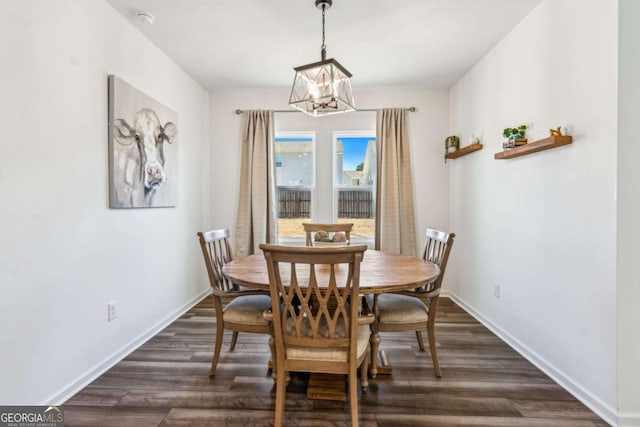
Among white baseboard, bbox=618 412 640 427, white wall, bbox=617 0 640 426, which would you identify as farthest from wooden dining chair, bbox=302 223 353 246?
white baseboard, bbox=618 412 640 427

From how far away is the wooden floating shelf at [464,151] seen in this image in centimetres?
307

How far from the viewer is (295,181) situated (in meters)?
4.06

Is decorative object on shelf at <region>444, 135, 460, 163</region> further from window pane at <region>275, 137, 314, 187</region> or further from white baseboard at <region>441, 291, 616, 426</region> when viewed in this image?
white baseboard at <region>441, 291, 616, 426</region>

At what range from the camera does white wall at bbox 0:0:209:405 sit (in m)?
1.55

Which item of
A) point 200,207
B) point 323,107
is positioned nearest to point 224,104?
point 200,207

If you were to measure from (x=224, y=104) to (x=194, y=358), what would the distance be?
2943mm

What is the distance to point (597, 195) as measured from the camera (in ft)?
5.62

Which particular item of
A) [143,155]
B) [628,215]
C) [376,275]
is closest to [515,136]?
[628,215]

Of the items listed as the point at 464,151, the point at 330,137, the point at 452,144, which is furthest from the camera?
the point at 330,137

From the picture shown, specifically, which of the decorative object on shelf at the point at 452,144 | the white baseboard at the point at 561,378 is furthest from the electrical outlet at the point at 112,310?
the decorative object on shelf at the point at 452,144

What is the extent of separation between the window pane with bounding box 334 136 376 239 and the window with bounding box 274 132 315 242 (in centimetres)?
36

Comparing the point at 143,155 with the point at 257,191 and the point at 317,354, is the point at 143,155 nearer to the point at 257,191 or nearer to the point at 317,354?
the point at 257,191

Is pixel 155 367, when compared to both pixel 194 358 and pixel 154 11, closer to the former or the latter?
pixel 194 358

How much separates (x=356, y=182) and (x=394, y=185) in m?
0.53
